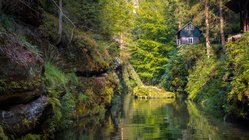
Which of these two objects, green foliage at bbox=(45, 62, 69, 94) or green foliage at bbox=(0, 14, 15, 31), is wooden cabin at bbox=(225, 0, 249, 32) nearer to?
green foliage at bbox=(45, 62, 69, 94)

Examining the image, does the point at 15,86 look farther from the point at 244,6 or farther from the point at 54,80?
the point at 244,6

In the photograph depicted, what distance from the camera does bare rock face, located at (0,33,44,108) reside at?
9.30m

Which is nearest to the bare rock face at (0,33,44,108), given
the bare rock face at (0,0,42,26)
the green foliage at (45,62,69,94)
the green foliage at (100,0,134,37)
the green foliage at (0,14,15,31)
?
the green foliage at (0,14,15,31)

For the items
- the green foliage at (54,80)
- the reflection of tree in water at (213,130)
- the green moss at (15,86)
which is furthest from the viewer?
the green foliage at (54,80)

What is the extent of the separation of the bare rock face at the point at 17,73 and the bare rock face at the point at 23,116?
196mm

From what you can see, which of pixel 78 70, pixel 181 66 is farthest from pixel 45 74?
pixel 181 66

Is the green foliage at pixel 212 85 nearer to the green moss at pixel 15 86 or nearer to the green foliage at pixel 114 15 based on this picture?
the green foliage at pixel 114 15

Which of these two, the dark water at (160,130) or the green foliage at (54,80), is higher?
the green foliage at (54,80)

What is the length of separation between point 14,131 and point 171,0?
144 ft

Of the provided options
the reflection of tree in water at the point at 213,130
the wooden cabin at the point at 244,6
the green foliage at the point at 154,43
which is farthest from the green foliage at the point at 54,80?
the green foliage at the point at 154,43

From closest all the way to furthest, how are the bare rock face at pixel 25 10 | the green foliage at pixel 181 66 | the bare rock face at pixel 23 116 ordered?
the bare rock face at pixel 23 116, the bare rock face at pixel 25 10, the green foliage at pixel 181 66

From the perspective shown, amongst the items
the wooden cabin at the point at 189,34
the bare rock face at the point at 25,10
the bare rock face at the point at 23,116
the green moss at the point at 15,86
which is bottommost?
the bare rock face at the point at 23,116

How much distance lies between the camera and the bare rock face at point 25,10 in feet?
40.7

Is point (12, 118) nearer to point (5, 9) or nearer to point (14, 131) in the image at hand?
point (14, 131)
